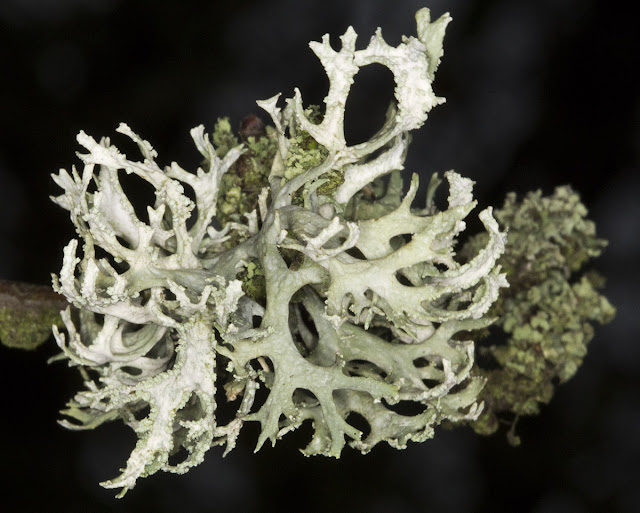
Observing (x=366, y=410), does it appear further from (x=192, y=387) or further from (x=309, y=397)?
(x=192, y=387)

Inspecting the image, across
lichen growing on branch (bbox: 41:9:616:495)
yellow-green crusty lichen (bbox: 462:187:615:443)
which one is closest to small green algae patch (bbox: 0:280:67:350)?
lichen growing on branch (bbox: 41:9:616:495)

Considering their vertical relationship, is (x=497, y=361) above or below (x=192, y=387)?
above

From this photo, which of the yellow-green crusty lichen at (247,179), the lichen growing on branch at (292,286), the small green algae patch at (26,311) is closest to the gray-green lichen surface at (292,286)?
the lichen growing on branch at (292,286)

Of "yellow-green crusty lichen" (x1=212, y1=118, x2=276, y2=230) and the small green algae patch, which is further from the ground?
"yellow-green crusty lichen" (x1=212, y1=118, x2=276, y2=230)

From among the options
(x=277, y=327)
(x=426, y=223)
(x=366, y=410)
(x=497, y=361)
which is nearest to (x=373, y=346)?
(x=366, y=410)

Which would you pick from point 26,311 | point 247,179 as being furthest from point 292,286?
point 26,311

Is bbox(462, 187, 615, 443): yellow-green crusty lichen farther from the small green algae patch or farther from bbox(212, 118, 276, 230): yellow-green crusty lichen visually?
the small green algae patch
